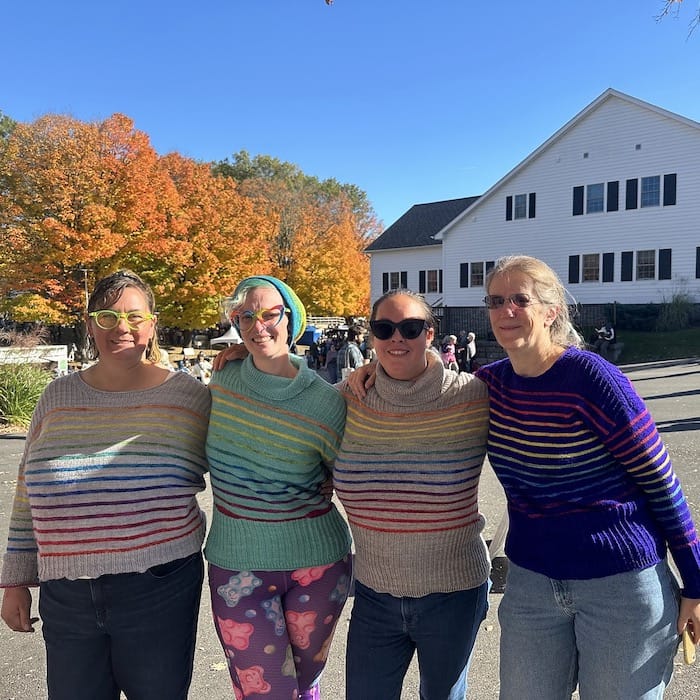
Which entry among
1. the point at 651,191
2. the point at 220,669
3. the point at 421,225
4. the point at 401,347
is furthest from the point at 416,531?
the point at 421,225

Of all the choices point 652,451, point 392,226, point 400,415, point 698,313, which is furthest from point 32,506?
point 392,226

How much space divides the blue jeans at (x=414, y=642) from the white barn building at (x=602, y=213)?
24.9 metres

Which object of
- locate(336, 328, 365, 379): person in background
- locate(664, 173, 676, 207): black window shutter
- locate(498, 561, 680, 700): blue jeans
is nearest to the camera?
locate(498, 561, 680, 700): blue jeans

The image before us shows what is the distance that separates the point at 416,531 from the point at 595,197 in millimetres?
27346

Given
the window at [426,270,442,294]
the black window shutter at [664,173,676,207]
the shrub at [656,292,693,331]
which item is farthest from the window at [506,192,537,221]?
the shrub at [656,292,693,331]

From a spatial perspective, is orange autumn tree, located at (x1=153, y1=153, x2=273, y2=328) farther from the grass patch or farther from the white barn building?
the grass patch

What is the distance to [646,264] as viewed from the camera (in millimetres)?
25344

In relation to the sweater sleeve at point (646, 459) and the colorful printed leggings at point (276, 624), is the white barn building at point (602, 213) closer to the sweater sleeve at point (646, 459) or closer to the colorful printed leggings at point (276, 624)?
the sweater sleeve at point (646, 459)

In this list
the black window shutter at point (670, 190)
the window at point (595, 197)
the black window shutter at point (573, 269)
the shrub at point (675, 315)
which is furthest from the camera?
the black window shutter at point (573, 269)

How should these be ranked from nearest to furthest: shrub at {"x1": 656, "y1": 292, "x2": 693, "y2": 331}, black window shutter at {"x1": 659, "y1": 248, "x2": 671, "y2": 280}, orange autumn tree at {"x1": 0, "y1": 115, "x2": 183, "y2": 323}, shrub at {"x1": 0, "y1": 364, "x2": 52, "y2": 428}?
shrub at {"x1": 0, "y1": 364, "x2": 52, "y2": 428} → orange autumn tree at {"x1": 0, "y1": 115, "x2": 183, "y2": 323} → shrub at {"x1": 656, "y1": 292, "x2": 693, "y2": 331} → black window shutter at {"x1": 659, "y1": 248, "x2": 671, "y2": 280}

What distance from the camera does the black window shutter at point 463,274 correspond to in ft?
98.4

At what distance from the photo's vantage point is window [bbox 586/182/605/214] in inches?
1030

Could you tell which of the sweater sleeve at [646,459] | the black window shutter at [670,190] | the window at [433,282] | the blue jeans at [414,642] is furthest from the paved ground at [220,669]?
the window at [433,282]

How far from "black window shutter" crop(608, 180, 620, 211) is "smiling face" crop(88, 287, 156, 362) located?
2702 cm
